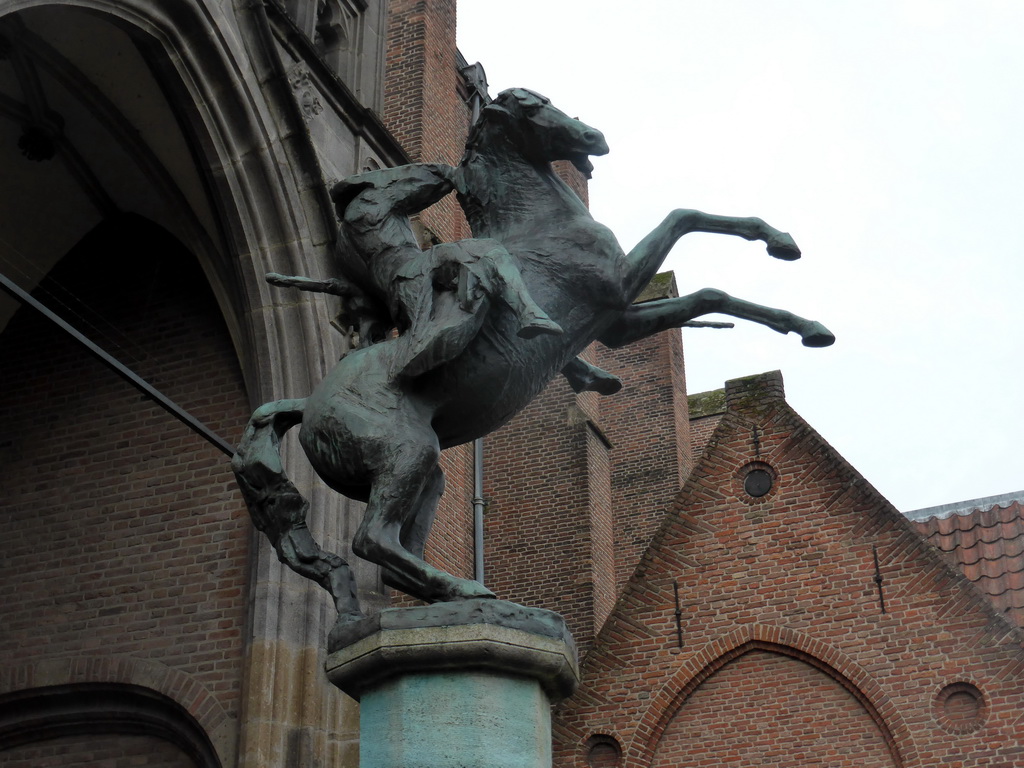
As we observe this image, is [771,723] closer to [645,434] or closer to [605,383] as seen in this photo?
[605,383]

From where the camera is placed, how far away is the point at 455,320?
3.21 meters

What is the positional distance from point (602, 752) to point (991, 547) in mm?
4349

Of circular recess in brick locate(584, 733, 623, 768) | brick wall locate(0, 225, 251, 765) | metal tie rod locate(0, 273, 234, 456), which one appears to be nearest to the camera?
metal tie rod locate(0, 273, 234, 456)

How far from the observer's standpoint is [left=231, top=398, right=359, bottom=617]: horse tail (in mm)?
3361

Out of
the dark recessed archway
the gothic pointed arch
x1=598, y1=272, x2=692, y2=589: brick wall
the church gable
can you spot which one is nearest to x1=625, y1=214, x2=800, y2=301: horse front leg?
the dark recessed archway

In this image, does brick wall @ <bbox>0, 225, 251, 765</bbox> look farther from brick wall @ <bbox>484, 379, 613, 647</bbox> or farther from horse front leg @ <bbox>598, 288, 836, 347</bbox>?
brick wall @ <bbox>484, 379, 613, 647</bbox>

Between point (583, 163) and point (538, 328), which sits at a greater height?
point (583, 163)

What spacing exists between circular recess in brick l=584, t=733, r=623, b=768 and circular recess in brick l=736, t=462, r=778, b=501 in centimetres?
256

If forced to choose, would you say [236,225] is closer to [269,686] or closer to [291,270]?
[291,270]

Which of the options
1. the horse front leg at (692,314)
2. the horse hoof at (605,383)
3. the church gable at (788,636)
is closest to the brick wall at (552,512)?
the church gable at (788,636)

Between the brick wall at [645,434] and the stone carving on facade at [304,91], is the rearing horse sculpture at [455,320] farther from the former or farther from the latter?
the brick wall at [645,434]

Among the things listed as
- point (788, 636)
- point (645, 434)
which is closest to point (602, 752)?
point (788, 636)

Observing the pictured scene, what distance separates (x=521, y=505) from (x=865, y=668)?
18.8ft

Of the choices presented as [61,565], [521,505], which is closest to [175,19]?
[61,565]
